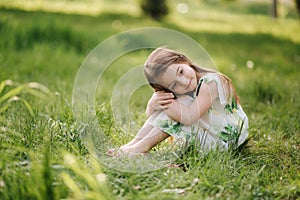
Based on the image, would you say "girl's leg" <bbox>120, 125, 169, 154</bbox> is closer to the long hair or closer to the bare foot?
the bare foot

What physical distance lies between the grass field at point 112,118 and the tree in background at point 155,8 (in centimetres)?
74

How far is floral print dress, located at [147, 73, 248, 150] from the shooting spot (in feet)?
8.94

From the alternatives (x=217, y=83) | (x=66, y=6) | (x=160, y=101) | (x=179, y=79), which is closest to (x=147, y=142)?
(x=160, y=101)

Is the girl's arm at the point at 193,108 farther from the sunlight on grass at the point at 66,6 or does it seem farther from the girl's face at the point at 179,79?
the sunlight on grass at the point at 66,6

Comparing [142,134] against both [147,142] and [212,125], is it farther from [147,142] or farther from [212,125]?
[212,125]

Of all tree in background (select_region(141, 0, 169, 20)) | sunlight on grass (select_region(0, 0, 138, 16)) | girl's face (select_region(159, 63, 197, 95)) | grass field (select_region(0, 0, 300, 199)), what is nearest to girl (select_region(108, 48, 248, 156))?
girl's face (select_region(159, 63, 197, 95))

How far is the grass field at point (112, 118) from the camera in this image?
7.06 feet

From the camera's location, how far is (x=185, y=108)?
8.92ft

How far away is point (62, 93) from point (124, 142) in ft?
4.14

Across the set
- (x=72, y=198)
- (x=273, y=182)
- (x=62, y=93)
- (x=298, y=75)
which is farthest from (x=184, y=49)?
(x=72, y=198)

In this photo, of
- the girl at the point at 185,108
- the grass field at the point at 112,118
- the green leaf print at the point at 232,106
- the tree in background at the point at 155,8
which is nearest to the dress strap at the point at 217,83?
the girl at the point at 185,108

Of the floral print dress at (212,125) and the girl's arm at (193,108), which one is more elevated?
the girl's arm at (193,108)

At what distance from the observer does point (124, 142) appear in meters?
2.92

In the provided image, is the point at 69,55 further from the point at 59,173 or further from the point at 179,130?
the point at 59,173
